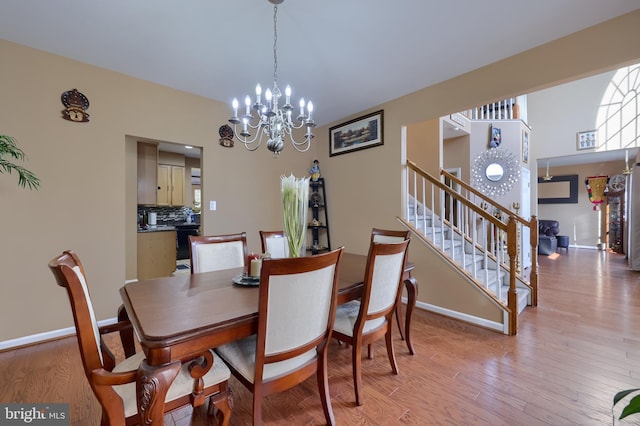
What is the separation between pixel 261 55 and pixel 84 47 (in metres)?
1.57

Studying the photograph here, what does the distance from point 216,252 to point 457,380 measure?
205 cm

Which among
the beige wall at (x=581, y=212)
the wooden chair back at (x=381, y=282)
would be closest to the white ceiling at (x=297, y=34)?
A: the wooden chair back at (x=381, y=282)

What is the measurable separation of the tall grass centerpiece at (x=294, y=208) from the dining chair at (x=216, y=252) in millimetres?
789

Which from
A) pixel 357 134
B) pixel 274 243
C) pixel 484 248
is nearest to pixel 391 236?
pixel 274 243

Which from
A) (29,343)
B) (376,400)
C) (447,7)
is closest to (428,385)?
(376,400)

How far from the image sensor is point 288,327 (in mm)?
1210

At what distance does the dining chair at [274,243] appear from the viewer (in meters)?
2.54

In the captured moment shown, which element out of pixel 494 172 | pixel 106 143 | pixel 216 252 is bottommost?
pixel 216 252

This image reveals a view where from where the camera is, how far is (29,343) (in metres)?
2.38

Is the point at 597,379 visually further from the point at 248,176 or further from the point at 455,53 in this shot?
the point at 248,176

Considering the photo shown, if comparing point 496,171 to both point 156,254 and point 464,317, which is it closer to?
point 464,317

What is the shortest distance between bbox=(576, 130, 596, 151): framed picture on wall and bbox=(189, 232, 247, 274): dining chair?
8.52 m

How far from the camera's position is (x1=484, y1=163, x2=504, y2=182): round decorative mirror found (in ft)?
18.6

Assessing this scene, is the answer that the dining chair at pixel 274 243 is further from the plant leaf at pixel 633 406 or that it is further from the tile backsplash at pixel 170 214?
the tile backsplash at pixel 170 214
